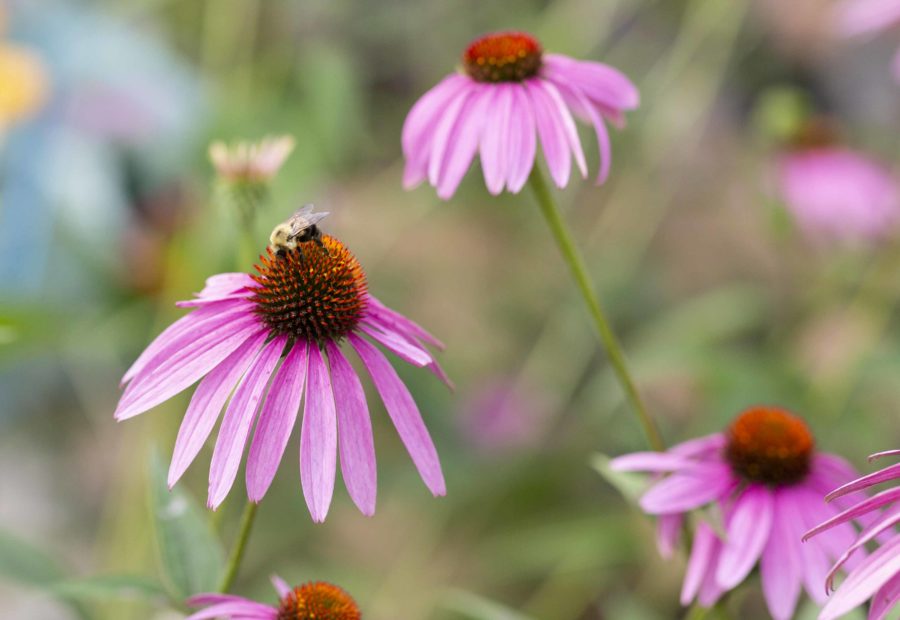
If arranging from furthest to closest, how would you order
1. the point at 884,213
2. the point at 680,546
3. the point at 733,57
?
1. the point at 733,57
2. the point at 884,213
3. the point at 680,546

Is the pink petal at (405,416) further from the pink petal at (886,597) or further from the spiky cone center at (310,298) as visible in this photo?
the pink petal at (886,597)

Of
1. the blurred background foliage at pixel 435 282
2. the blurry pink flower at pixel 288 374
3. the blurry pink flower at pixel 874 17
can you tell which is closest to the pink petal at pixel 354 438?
the blurry pink flower at pixel 288 374

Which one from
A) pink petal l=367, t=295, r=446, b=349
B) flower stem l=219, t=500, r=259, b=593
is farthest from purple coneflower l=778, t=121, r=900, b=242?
flower stem l=219, t=500, r=259, b=593

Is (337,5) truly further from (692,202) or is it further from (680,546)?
(680,546)

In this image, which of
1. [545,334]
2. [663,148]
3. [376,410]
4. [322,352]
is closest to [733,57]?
[663,148]

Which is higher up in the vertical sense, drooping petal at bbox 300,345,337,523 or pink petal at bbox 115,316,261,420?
pink petal at bbox 115,316,261,420

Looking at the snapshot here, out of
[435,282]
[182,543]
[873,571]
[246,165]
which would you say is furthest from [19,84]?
[873,571]

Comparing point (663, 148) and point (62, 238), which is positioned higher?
point (62, 238)

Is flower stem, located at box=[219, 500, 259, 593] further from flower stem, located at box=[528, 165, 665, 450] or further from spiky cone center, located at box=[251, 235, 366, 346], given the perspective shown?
flower stem, located at box=[528, 165, 665, 450]
